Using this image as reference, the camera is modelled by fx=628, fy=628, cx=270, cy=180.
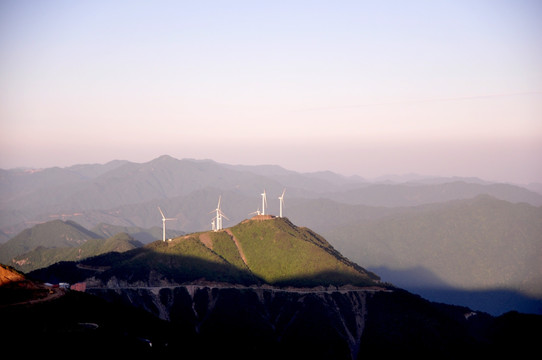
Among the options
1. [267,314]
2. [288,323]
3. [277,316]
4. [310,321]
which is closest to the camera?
[310,321]

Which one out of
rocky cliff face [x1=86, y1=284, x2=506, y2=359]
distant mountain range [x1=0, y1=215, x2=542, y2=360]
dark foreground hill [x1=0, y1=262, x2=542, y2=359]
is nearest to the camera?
dark foreground hill [x1=0, y1=262, x2=542, y2=359]

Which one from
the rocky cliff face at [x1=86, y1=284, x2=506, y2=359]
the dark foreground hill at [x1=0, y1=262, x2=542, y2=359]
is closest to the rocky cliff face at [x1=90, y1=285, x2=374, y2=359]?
the rocky cliff face at [x1=86, y1=284, x2=506, y2=359]

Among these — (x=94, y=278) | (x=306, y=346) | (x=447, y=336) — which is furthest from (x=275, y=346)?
(x=94, y=278)

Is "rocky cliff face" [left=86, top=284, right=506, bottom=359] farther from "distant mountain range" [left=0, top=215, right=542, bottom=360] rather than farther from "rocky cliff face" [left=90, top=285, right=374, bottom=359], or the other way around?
"distant mountain range" [left=0, top=215, right=542, bottom=360]

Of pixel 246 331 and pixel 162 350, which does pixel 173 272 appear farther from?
pixel 162 350

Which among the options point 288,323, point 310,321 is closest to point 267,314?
point 288,323

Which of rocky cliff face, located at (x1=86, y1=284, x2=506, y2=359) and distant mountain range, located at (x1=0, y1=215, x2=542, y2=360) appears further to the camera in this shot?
rocky cliff face, located at (x1=86, y1=284, x2=506, y2=359)

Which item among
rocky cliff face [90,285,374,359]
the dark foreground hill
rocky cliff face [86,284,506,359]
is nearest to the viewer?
the dark foreground hill

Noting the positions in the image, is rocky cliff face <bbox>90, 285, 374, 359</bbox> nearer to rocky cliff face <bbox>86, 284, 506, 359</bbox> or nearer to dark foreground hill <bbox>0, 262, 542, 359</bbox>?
rocky cliff face <bbox>86, 284, 506, 359</bbox>

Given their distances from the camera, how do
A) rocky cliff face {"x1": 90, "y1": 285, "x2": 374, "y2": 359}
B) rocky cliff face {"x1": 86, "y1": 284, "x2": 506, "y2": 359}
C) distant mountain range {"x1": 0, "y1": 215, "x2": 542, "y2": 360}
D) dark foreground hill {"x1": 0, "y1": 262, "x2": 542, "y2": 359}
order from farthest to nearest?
rocky cliff face {"x1": 90, "y1": 285, "x2": 374, "y2": 359}
rocky cliff face {"x1": 86, "y1": 284, "x2": 506, "y2": 359}
distant mountain range {"x1": 0, "y1": 215, "x2": 542, "y2": 360}
dark foreground hill {"x1": 0, "y1": 262, "x2": 542, "y2": 359}

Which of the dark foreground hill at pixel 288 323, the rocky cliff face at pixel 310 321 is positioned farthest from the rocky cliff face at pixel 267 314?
the dark foreground hill at pixel 288 323

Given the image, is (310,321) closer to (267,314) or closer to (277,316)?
(277,316)
